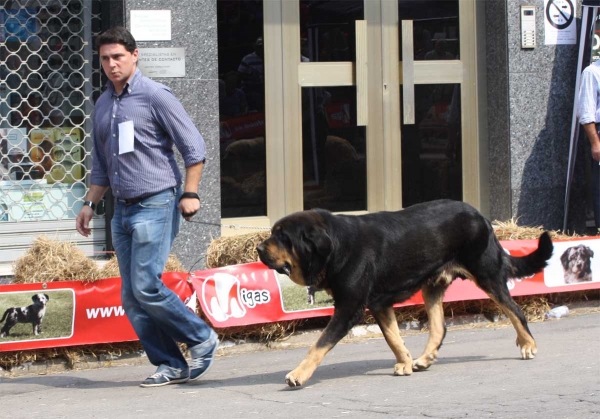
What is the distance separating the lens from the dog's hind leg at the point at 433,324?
6.52 metres

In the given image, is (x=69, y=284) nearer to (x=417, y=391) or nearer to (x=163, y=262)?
(x=163, y=262)

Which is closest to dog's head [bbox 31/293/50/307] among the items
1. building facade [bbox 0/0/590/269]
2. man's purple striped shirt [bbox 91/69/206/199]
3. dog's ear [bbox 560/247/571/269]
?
man's purple striped shirt [bbox 91/69/206/199]

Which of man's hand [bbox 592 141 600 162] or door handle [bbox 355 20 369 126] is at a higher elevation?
door handle [bbox 355 20 369 126]

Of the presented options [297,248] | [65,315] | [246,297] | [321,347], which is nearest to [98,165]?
[65,315]

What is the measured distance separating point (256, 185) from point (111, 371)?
2.94 m

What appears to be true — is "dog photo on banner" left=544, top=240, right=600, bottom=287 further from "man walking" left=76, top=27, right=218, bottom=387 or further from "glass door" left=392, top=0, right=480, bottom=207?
"man walking" left=76, top=27, right=218, bottom=387

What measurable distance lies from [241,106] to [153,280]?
3.71 m

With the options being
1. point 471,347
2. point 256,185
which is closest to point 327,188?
point 256,185

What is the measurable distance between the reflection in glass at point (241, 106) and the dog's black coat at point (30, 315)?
2740 mm

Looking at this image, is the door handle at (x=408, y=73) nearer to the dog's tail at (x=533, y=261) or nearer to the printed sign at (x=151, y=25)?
the printed sign at (x=151, y=25)

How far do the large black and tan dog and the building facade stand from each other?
2.91 m

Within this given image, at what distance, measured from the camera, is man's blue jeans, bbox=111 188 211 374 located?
6074 millimetres

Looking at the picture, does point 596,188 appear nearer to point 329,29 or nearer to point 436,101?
point 436,101

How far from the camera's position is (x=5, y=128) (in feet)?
29.3
